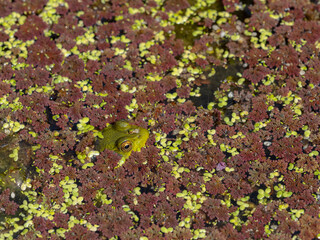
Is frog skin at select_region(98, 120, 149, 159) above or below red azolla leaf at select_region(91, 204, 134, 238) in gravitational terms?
above

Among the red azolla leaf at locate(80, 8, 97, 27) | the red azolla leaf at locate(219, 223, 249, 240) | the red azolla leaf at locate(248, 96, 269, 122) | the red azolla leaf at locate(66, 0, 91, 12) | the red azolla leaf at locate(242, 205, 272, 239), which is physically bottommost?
the red azolla leaf at locate(219, 223, 249, 240)

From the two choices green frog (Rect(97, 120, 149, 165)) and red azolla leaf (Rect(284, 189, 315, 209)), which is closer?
red azolla leaf (Rect(284, 189, 315, 209))

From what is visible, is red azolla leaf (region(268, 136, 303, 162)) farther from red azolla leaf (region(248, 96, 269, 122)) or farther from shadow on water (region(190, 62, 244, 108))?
shadow on water (region(190, 62, 244, 108))

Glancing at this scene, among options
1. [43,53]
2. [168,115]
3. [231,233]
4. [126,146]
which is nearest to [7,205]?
[126,146]

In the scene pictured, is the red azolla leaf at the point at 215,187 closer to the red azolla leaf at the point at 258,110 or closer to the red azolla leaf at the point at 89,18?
the red azolla leaf at the point at 258,110

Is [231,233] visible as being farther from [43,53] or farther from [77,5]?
[77,5]

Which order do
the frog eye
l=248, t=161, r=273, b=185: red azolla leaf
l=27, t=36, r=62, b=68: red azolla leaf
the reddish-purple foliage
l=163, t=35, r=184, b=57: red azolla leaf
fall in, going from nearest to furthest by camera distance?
1. the reddish-purple foliage
2. l=248, t=161, r=273, b=185: red azolla leaf
3. the frog eye
4. l=27, t=36, r=62, b=68: red azolla leaf
5. l=163, t=35, r=184, b=57: red azolla leaf

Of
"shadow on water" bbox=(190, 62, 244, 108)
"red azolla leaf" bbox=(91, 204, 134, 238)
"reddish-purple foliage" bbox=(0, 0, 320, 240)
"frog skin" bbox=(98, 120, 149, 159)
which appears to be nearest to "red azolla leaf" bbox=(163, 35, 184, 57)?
"reddish-purple foliage" bbox=(0, 0, 320, 240)

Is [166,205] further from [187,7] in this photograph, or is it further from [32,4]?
[32,4]
